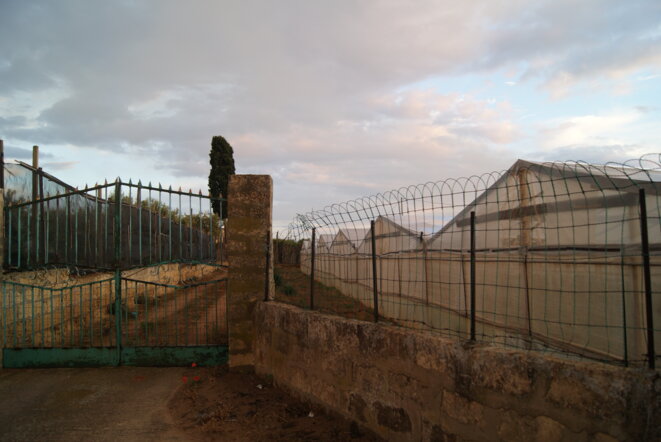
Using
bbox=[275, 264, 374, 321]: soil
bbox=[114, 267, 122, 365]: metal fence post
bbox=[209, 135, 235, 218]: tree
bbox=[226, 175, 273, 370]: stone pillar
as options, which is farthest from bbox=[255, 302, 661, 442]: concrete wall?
bbox=[209, 135, 235, 218]: tree

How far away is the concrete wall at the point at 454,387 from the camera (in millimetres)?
2287

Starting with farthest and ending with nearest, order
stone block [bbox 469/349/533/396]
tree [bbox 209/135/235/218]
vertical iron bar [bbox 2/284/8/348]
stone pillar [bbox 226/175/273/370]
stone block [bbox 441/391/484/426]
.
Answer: tree [bbox 209/135/235/218]
vertical iron bar [bbox 2/284/8/348]
stone pillar [bbox 226/175/273/370]
stone block [bbox 441/391/484/426]
stone block [bbox 469/349/533/396]

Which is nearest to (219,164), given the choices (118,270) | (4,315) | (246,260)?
(4,315)

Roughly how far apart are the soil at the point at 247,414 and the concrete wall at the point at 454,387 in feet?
0.54

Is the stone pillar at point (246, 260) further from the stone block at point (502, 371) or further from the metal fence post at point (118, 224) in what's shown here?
the stone block at point (502, 371)

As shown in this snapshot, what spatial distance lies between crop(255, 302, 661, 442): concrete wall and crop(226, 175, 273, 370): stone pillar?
101 centimetres

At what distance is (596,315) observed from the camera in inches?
181

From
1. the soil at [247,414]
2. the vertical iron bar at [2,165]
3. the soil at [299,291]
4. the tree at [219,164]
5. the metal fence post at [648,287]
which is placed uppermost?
the tree at [219,164]

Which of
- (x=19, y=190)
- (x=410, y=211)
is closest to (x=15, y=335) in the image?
(x=19, y=190)

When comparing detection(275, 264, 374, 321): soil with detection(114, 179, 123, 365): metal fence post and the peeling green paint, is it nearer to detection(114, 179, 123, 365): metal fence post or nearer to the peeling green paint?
the peeling green paint

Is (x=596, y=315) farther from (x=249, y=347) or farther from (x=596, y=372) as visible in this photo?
(x=249, y=347)

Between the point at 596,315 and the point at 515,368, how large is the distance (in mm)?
2450

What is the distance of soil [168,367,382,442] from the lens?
411 centimetres

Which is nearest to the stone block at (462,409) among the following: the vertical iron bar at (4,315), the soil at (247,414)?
the soil at (247,414)
